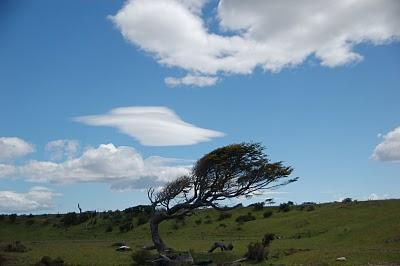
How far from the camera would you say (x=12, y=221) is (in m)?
78.2

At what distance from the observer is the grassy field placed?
32469 mm

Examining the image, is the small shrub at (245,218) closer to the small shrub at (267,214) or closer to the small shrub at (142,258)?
the small shrub at (267,214)

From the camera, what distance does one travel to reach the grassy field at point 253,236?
32.5 meters

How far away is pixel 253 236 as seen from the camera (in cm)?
5000

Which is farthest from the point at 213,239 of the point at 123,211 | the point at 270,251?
the point at 123,211

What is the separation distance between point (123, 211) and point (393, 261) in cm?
5709

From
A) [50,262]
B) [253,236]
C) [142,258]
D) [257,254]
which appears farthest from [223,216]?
[50,262]

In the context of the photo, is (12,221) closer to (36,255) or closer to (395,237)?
(36,255)

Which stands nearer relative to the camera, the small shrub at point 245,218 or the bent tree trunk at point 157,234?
the bent tree trunk at point 157,234

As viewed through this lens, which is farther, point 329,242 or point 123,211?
point 123,211

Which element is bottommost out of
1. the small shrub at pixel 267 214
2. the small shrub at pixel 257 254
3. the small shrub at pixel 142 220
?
the small shrub at pixel 257 254

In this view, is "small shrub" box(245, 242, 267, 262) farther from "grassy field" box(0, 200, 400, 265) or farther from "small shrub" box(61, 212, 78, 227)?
"small shrub" box(61, 212, 78, 227)

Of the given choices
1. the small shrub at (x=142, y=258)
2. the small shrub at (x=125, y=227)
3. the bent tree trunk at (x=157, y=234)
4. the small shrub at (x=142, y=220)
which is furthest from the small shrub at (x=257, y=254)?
the small shrub at (x=142, y=220)

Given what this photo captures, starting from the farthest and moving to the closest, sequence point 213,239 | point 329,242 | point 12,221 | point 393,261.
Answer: point 12,221 → point 213,239 → point 329,242 → point 393,261
